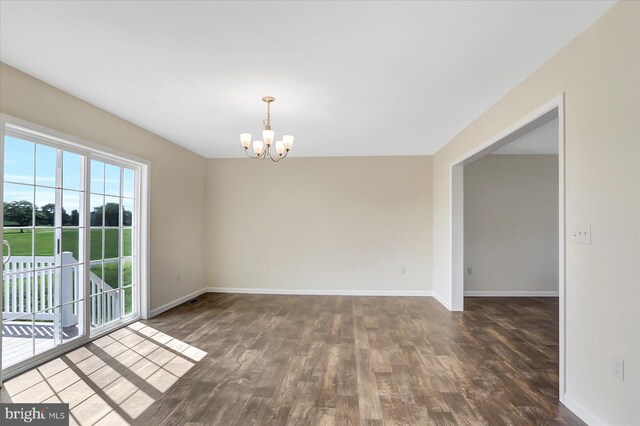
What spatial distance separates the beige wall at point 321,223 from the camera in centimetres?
661

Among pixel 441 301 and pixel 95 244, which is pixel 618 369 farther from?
pixel 95 244

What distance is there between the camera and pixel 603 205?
2156 millimetres

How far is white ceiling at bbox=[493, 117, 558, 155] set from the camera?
4.93 meters

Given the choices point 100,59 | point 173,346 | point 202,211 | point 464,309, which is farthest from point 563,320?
point 202,211

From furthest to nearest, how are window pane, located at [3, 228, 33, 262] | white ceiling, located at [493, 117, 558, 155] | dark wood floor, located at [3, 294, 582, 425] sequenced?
white ceiling, located at [493, 117, 558, 155], window pane, located at [3, 228, 33, 262], dark wood floor, located at [3, 294, 582, 425]

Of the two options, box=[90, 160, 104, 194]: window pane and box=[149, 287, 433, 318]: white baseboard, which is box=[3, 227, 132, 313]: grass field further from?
box=[149, 287, 433, 318]: white baseboard

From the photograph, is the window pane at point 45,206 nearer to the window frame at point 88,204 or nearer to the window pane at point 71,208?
the window pane at point 71,208

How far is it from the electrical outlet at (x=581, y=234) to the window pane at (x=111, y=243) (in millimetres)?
4706

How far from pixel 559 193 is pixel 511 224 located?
4.43 metres

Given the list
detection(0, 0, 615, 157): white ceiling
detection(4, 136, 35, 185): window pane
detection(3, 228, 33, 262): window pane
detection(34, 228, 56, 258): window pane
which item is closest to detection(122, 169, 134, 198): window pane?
detection(0, 0, 615, 157): white ceiling

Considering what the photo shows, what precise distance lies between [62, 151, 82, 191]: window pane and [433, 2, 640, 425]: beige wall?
4442 millimetres

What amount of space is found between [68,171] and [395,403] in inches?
149

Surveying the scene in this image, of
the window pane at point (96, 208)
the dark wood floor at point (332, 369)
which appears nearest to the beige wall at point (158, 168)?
the window pane at point (96, 208)

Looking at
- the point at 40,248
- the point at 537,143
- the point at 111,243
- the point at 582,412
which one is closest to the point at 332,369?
the point at 582,412
